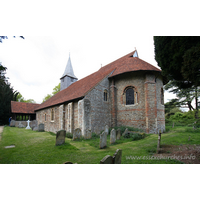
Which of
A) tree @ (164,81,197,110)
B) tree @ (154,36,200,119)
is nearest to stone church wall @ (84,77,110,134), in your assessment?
tree @ (154,36,200,119)

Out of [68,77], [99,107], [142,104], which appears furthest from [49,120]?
[142,104]

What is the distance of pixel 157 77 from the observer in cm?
1273

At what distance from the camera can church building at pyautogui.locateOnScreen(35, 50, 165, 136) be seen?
1135 centimetres

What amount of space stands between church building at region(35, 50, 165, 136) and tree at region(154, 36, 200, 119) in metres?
4.82

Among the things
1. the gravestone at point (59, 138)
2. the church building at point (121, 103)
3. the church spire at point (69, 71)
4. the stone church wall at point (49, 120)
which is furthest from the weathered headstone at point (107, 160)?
the church spire at point (69, 71)

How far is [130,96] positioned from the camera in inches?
509

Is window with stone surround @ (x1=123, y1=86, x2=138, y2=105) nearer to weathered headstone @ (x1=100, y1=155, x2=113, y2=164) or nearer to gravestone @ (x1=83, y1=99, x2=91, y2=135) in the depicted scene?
gravestone @ (x1=83, y1=99, x2=91, y2=135)

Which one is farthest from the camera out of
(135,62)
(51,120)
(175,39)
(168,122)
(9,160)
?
(168,122)

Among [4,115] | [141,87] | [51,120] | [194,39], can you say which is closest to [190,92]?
[141,87]

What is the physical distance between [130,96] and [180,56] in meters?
7.42

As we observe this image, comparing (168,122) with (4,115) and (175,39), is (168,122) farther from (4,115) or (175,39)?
(4,115)

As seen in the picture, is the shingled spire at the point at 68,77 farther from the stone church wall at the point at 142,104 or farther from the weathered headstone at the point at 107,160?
the weathered headstone at the point at 107,160

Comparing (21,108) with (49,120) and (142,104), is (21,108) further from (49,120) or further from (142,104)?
(142,104)

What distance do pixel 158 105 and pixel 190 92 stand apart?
13.6m
